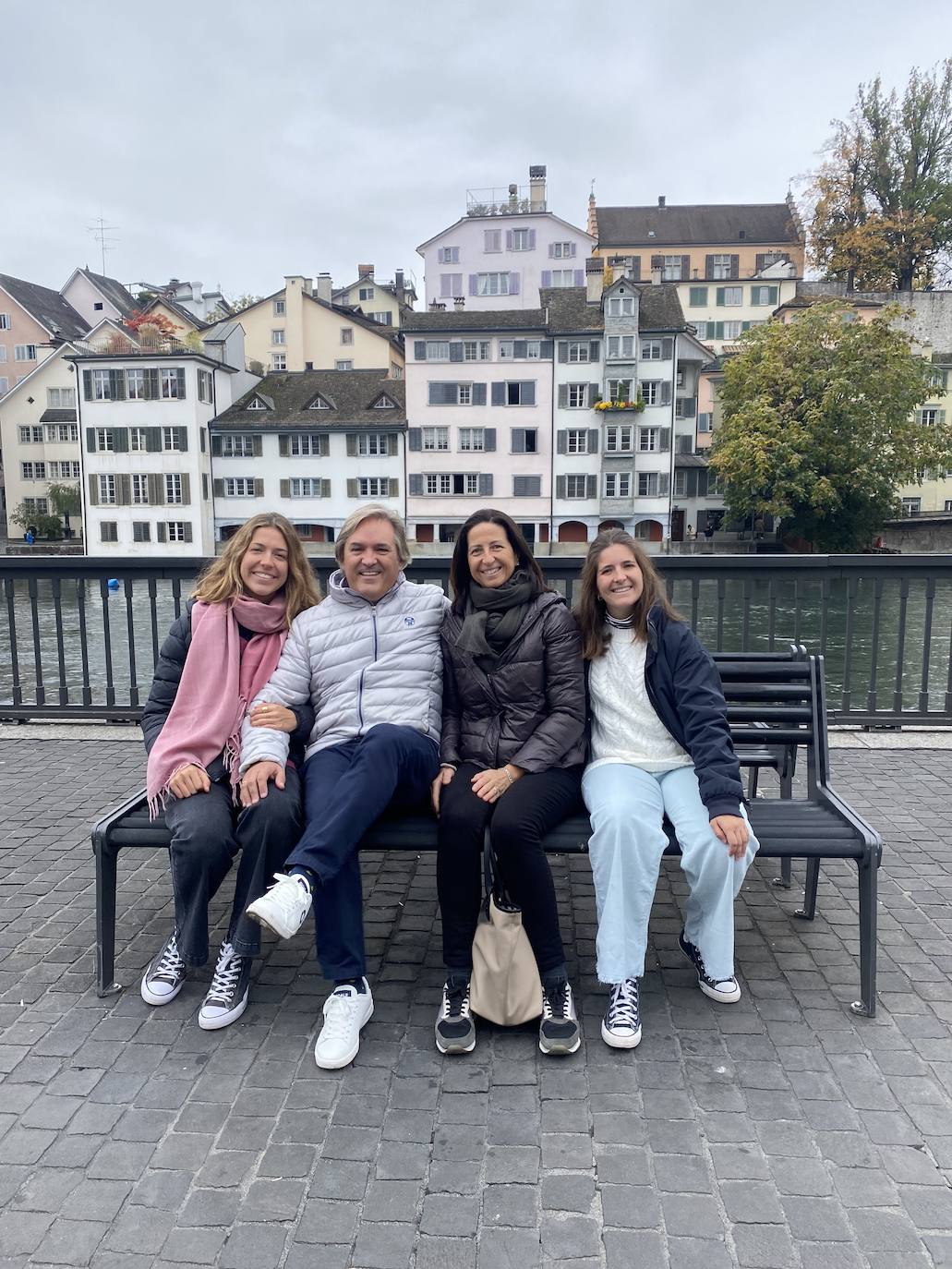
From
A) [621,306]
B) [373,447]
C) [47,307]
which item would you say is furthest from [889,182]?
[47,307]

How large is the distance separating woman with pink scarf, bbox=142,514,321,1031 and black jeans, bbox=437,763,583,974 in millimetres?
515

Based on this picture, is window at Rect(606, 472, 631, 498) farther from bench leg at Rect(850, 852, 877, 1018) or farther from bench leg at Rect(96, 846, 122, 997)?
bench leg at Rect(96, 846, 122, 997)

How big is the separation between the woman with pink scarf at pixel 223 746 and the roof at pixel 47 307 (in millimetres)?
70852

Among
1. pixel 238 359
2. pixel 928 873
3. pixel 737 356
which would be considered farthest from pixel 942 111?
pixel 928 873

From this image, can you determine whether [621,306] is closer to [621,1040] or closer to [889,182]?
[889,182]

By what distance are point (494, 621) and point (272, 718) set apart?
831 millimetres

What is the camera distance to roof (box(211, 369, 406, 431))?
52.4 metres

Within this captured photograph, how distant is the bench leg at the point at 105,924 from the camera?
11.0 feet

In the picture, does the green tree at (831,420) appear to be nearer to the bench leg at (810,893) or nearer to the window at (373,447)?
the window at (373,447)

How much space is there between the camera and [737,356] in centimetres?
4388

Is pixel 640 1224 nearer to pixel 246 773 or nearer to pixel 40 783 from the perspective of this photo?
pixel 246 773

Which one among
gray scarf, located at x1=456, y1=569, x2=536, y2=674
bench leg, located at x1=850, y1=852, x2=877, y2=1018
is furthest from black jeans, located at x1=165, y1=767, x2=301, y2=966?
bench leg, located at x1=850, y1=852, x2=877, y2=1018

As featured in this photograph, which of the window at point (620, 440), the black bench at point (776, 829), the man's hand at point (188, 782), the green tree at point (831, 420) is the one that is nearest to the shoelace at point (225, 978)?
the black bench at point (776, 829)

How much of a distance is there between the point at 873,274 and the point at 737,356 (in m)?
19.7
